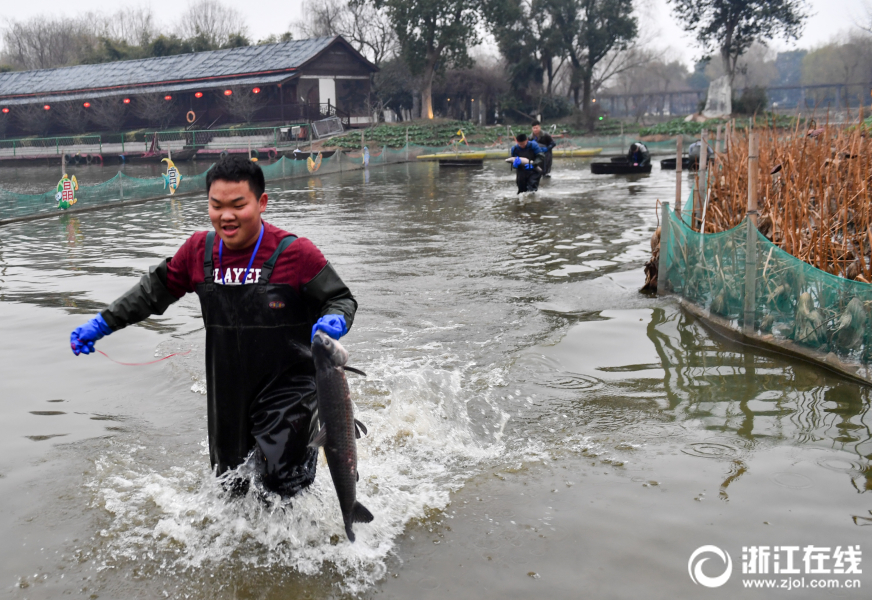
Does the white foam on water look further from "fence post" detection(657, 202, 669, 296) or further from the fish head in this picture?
"fence post" detection(657, 202, 669, 296)

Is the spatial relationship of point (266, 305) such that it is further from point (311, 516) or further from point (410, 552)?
point (410, 552)

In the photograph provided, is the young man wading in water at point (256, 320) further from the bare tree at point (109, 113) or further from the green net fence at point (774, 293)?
the bare tree at point (109, 113)

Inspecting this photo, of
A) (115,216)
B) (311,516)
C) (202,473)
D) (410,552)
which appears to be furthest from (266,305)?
(115,216)

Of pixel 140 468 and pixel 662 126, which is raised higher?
pixel 662 126

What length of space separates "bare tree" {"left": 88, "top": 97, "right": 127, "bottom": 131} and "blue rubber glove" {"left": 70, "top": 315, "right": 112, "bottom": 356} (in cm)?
5041

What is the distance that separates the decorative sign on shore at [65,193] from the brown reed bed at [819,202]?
16184mm

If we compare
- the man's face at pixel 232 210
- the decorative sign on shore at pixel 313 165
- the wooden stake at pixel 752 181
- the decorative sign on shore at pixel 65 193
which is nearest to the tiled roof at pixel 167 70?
the decorative sign on shore at pixel 313 165

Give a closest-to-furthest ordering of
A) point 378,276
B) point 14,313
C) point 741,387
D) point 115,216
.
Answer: point 741,387, point 14,313, point 378,276, point 115,216

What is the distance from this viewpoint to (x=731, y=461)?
4.61 m

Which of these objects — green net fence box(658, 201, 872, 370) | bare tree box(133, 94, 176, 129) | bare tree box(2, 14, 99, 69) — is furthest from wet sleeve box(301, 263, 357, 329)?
bare tree box(2, 14, 99, 69)

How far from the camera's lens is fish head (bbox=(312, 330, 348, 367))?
3.09 m

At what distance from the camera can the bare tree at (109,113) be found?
50.2 metres

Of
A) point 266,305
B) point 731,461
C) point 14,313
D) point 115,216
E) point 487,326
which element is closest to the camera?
point 266,305

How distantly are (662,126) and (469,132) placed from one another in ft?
39.8
